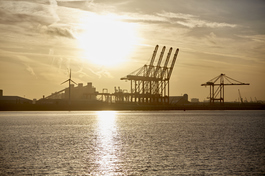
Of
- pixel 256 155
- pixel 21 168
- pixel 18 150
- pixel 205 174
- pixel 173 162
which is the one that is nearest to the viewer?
pixel 205 174

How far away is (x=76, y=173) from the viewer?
100 ft

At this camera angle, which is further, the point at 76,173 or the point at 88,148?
the point at 88,148

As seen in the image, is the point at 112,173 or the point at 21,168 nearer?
the point at 112,173

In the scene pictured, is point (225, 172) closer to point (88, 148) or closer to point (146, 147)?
point (146, 147)

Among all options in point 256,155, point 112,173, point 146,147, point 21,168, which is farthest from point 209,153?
point 21,168

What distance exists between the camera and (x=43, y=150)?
45062 millimetres

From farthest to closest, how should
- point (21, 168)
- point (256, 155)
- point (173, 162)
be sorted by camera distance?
point (256, 155) < point (173, 162) < point (21, 168)

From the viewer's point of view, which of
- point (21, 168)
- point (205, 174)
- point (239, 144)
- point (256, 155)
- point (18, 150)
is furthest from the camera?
point (239, 144)

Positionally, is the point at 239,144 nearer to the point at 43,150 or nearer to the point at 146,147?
the point at 146,147

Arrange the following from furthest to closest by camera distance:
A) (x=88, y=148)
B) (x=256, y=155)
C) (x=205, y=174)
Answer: (x=88, y=148) → (x=256, y=155) → (x=205, y=174)

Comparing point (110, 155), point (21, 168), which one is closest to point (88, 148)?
point (110, 155)

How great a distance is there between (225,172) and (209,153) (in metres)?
10.9

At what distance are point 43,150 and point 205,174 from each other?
23.5 meters

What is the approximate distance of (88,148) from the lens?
48.0 m
